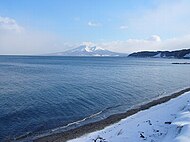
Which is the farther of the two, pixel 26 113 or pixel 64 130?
pixel 26 113

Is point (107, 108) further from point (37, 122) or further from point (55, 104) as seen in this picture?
point (37, 122)

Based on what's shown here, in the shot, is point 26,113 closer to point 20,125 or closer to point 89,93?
point 20,125

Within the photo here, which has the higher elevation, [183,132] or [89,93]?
[183,132]

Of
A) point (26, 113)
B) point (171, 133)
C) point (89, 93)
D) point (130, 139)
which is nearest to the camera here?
point (171, 133)

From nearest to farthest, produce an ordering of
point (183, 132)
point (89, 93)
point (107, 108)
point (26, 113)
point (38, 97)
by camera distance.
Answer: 1. point (183, 132)
2. point (26, 113)
3. point (107, 108)
4. point (38, 97)
5. point (89, 93)

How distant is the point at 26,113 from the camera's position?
2961 cm

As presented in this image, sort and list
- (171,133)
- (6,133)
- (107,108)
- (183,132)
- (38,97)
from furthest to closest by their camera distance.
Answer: (38,97)
(107,108)
(6,133)
(171,133)
(183,132)

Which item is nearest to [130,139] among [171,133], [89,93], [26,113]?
[171,133]

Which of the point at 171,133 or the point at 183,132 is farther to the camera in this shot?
the point at 171,133

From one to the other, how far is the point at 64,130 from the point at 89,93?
18.8m

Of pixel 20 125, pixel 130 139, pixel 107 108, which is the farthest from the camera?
pixel 107 108

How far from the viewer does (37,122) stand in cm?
2658

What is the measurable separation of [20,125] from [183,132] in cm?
1733

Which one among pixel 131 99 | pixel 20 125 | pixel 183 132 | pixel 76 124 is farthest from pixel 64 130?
pixel 131 99
